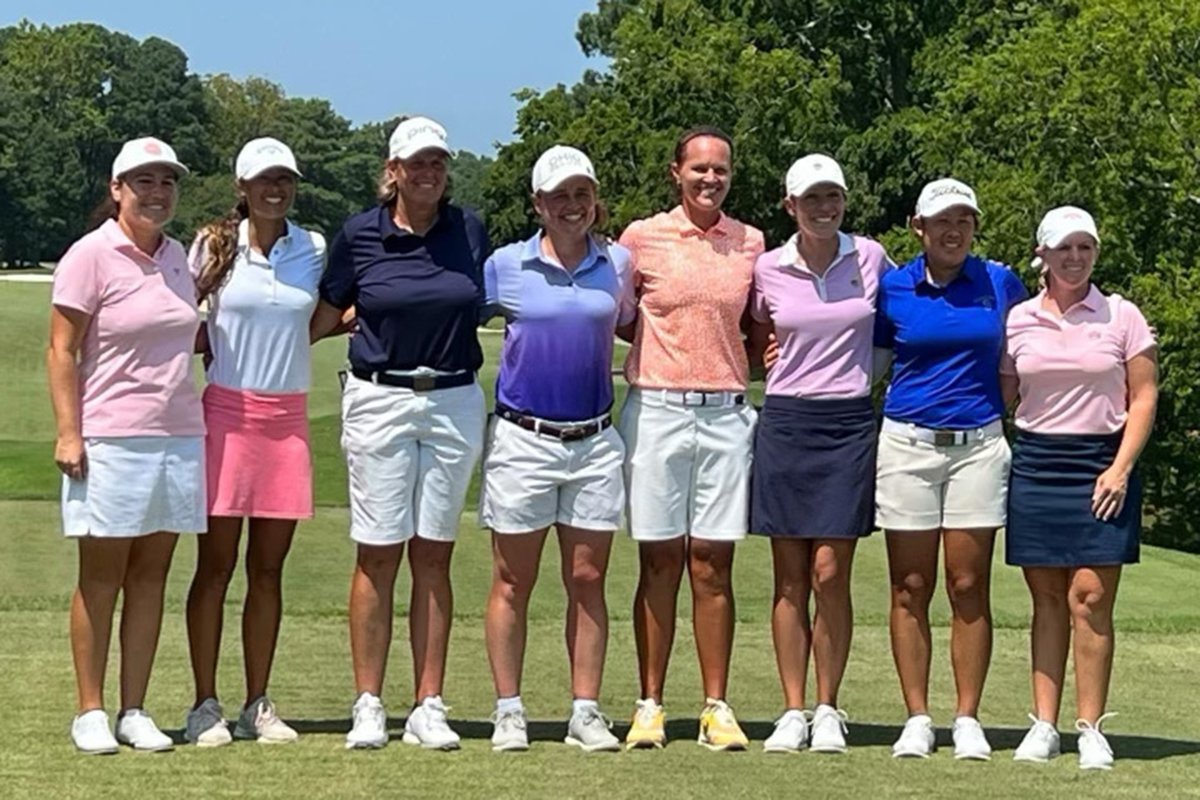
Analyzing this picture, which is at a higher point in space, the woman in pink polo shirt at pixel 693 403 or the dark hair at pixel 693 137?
the dark hair at pixel 693 137

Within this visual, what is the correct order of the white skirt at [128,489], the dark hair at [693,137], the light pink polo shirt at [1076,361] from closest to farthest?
the white skirt at [128,489]
the light pink polo shirt at [1076,361]
the dark hair at [693,137]

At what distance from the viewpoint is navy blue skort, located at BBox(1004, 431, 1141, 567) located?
21.2ft

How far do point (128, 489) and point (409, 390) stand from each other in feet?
3.19

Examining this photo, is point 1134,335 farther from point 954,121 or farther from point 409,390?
point 954,121

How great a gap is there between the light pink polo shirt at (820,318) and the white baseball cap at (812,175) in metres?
0.20

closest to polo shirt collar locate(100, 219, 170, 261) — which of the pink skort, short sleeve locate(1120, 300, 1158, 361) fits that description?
the pink skort

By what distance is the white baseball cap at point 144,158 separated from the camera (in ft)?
20.3

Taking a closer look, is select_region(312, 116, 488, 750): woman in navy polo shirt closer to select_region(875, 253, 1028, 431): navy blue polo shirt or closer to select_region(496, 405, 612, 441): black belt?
select_region(496, 405, 612, 441): black belt

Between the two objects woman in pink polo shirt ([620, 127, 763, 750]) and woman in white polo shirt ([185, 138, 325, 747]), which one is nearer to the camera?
woman in white polo shirt ([185, 138, 325, 747])

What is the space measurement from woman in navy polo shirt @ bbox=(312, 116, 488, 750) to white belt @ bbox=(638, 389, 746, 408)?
2.04 ft

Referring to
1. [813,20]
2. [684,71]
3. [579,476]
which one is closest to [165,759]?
[579,476]

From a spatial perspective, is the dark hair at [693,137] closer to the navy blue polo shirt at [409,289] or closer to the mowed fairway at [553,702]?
the navy blue polo shirt at [409,289]

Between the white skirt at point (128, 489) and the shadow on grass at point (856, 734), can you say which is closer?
the white skirt at point (128, 489)

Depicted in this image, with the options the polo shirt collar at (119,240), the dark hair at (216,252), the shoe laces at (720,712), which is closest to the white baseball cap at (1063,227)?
the shoe laces at (720,712)
